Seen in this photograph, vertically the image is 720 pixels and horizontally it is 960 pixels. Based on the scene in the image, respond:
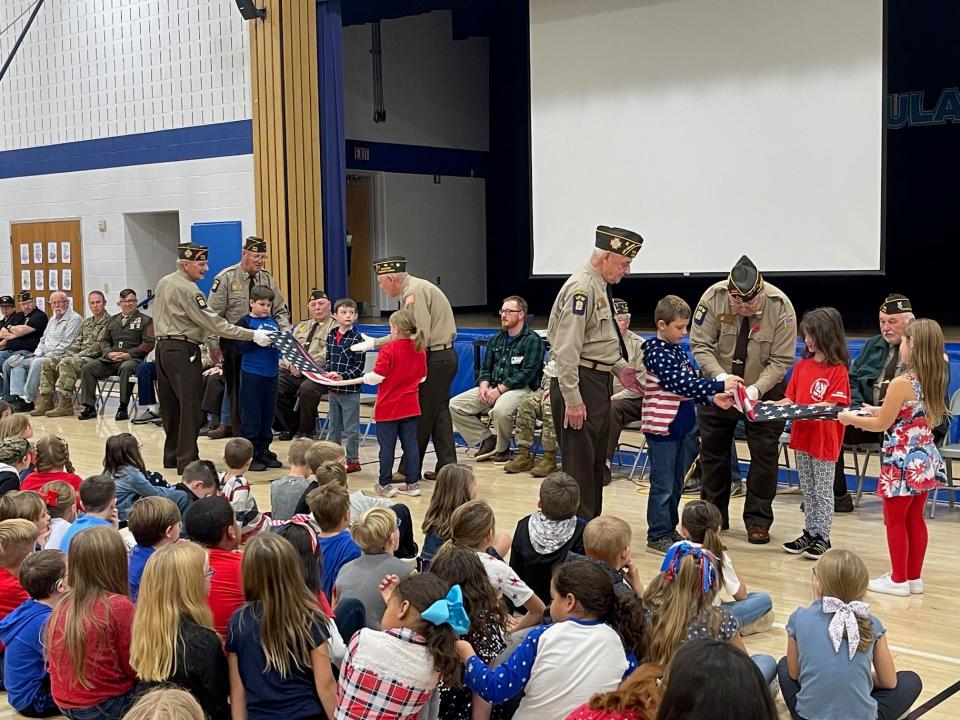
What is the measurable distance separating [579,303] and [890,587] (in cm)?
187

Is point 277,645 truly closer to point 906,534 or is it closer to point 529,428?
point 906,534

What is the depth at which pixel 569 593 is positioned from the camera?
2857mm

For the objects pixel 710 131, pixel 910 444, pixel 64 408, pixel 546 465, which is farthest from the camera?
pixel 64 408

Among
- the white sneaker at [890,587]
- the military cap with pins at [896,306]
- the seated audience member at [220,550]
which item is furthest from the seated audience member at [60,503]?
the military cap with pins at [896,306]

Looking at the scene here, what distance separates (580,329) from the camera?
5.21 metres

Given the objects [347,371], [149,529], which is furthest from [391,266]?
[149,529]

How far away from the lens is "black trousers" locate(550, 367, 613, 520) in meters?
5.33

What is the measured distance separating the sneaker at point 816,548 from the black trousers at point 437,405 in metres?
2.53

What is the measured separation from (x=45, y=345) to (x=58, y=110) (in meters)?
3.32

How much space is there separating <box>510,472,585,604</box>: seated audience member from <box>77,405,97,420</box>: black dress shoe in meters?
7.35

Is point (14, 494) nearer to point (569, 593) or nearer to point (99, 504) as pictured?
point (99, 504)

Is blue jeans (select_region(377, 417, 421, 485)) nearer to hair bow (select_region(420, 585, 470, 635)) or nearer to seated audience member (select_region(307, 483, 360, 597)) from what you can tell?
seated audience member (select_region(307, 483, 360, 597))

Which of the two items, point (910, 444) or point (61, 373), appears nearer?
point (910, 444)

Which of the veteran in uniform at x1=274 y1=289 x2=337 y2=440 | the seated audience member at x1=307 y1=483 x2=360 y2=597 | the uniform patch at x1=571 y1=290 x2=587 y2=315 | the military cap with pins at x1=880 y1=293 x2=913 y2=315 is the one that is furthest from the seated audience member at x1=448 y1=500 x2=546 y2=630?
the veteran in uniform at x1=274 y1=289 x2=337 y2=440
